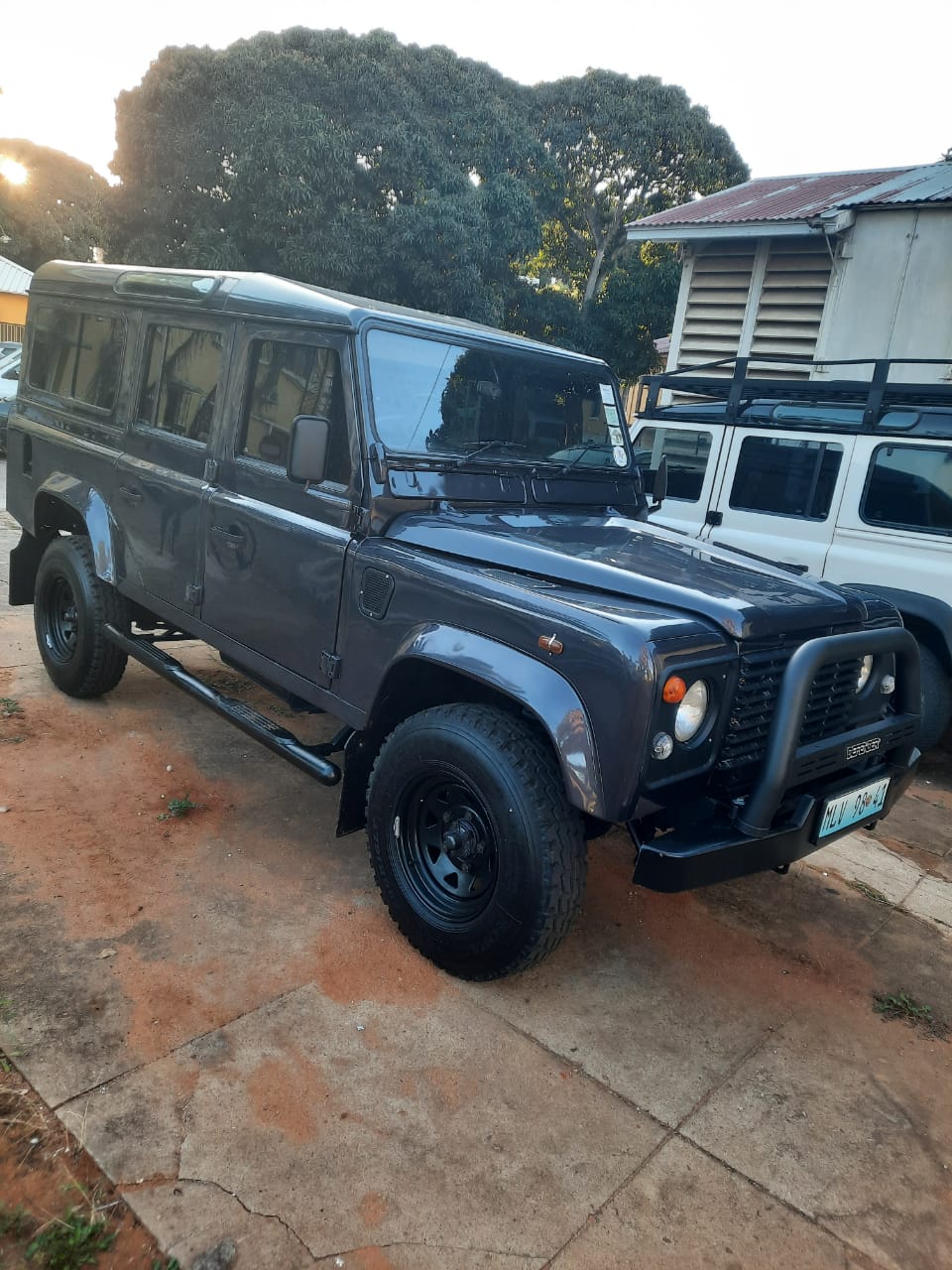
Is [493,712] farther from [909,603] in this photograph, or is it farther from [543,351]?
[909,603]

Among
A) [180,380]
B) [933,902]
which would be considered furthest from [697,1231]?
[180,380]

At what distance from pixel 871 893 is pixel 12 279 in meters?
35.4

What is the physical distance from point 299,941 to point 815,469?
4.40m

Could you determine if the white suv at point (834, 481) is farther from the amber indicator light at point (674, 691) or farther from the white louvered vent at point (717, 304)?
the white louvered vent at point (717, 304)

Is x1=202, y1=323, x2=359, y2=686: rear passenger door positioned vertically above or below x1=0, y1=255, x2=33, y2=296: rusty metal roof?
below

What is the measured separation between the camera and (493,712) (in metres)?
2.68

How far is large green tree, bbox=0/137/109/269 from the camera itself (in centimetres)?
3572

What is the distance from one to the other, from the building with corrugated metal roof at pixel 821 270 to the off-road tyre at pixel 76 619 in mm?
7373

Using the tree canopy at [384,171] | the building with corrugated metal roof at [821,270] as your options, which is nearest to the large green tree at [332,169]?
the tree canopy at [384,171]

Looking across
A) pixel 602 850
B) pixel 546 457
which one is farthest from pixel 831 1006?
pixel 546 457

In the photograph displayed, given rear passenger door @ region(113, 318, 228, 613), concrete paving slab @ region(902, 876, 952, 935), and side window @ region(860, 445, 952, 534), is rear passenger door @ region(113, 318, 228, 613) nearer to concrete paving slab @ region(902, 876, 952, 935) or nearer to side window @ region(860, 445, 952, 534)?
concrete paving slab @ region(902, 876, 952, 935)

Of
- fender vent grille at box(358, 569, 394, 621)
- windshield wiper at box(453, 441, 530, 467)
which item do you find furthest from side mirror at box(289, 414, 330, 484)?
windshield wiper at box(453, 441, 530, 467)

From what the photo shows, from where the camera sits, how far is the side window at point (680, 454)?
20.4 feet

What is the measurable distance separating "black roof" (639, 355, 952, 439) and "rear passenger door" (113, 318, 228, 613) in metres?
3.63
